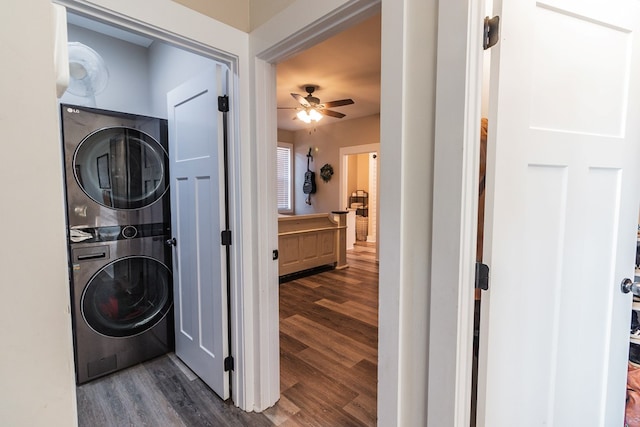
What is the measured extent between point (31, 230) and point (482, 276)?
106 cm

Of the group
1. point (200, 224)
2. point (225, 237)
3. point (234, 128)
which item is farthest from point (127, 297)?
point (234, 128)

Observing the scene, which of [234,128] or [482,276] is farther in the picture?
[234,128]

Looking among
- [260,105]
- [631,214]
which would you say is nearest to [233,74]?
[260,105]

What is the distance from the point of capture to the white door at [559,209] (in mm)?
930

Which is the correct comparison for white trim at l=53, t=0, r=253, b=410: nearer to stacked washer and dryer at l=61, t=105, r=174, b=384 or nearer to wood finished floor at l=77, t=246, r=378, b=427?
wood finished floor at l=77, t=246, r=378, b=427

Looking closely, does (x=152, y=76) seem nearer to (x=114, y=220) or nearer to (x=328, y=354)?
(x=114, y=220)

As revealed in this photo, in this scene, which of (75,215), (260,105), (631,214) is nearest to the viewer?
(631,214)

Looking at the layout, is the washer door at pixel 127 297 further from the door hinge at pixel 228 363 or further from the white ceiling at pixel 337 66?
the white ceiling at pixel 337 66

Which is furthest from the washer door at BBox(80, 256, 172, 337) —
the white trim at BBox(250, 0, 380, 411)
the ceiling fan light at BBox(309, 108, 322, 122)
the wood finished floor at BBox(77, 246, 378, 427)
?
the ceiling fan light at BBox(309, 108, 322, 122)

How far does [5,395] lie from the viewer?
1.18 ft

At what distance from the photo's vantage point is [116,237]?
206 cm

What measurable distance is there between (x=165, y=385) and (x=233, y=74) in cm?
202

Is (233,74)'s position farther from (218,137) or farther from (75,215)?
(75,215)

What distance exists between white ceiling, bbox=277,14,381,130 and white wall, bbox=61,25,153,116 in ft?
4.59
